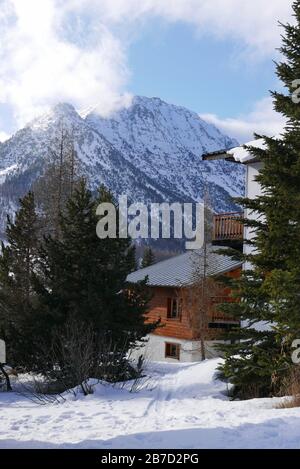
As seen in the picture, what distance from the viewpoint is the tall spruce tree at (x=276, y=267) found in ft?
34.8

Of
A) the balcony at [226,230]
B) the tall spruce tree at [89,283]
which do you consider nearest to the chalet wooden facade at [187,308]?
the balcony at [226,230]

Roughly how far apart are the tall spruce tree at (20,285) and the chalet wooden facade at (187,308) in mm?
6621

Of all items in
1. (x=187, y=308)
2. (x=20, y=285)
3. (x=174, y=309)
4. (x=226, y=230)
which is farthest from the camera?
(x=174, y=309)

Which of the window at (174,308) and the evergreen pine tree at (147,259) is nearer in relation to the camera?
the window at (174,308)

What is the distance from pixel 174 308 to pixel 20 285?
478 inches

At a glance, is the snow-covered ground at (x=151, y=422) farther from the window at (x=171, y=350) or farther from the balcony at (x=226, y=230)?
the window at (x=171, y=350)

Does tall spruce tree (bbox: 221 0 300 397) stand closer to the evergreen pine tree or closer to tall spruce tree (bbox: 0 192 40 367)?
tall spruce tree (bbox: 0 192 40 367)

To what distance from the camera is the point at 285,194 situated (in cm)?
1068

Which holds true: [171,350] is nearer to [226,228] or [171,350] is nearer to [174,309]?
[174,309]

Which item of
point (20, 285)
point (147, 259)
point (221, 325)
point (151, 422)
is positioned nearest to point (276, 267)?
point (151, 422)

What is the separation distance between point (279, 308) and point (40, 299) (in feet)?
31.3

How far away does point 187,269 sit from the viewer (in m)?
30.7

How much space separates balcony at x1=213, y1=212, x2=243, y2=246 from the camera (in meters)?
20.2
